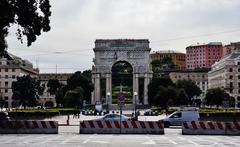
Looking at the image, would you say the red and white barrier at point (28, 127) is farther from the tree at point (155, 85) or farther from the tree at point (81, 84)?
the tree at point (81, 84)

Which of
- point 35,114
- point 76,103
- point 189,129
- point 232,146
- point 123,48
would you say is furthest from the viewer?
point 123,48

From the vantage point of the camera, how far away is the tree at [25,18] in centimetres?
3131

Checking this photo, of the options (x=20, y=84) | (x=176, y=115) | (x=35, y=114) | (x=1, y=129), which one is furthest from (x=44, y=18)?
(x=20, y=84)

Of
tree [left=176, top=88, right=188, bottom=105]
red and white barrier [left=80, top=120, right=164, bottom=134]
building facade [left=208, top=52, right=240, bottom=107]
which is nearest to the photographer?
red and white barrier [left=80, top=120, right=164, bottom=134]

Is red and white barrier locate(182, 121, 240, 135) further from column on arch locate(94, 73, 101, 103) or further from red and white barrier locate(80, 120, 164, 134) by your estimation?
column on arch locate(94, 73, 101, 103)

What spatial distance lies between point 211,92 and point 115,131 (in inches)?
4027

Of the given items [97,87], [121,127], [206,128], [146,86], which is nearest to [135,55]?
[146,86]

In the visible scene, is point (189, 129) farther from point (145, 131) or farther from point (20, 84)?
point (20, 84)

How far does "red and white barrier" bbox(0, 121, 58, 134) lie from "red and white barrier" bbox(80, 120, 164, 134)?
2.07 meters

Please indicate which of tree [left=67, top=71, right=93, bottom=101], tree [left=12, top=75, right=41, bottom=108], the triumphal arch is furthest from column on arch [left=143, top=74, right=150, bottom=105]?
tree [left=12, top=75, right=41, bottom=108]

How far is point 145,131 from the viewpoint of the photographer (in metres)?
37.6

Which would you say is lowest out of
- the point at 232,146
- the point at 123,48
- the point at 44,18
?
the point at 232,146

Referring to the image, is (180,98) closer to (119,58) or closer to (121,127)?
(119,58)

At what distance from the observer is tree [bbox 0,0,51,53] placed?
31312 mm
